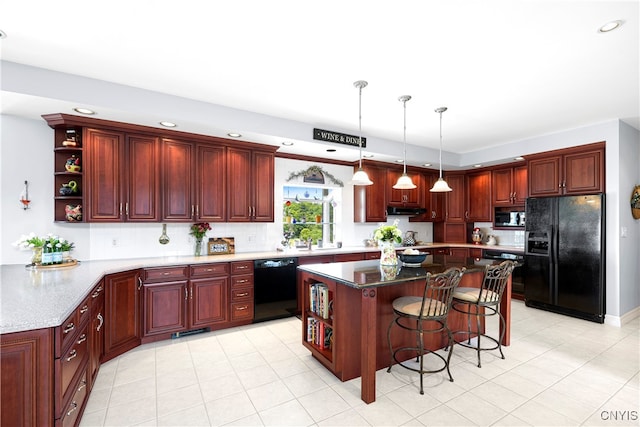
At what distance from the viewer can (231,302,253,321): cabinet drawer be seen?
3762mm

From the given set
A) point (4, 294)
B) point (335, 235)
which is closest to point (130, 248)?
point (4, 294)

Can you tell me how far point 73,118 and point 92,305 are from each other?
6.59 feet

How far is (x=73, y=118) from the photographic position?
3086 mm

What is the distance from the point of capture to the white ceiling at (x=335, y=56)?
1910 mm

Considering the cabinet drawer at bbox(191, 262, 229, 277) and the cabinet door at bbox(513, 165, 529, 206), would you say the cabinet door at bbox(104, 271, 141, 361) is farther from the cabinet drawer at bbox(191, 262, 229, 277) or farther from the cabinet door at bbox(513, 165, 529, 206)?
the cabinet door at bbox(513, 165, 529, 206)

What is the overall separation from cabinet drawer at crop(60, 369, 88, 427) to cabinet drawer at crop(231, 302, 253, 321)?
1.69m

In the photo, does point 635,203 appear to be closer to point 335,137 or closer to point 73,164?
point 335,137

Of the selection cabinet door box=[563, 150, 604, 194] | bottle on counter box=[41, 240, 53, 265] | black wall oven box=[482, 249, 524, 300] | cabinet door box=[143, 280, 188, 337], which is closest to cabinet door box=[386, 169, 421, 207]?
black wall oven box=[482, 249, 524, 300]

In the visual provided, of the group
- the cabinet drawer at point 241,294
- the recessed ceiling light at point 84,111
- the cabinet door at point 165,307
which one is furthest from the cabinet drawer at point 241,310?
the recessed ceiling light at point 84,111

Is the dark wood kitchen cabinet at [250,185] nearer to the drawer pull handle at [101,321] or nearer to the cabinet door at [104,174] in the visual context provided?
the cabinet door at [104,174]

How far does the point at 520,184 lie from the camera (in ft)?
17.6

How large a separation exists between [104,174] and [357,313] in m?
3.09

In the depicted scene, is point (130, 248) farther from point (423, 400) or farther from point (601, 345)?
point (601, 345)

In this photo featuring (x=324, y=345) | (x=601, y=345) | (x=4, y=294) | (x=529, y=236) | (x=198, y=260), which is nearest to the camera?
(x=4, y=294)
